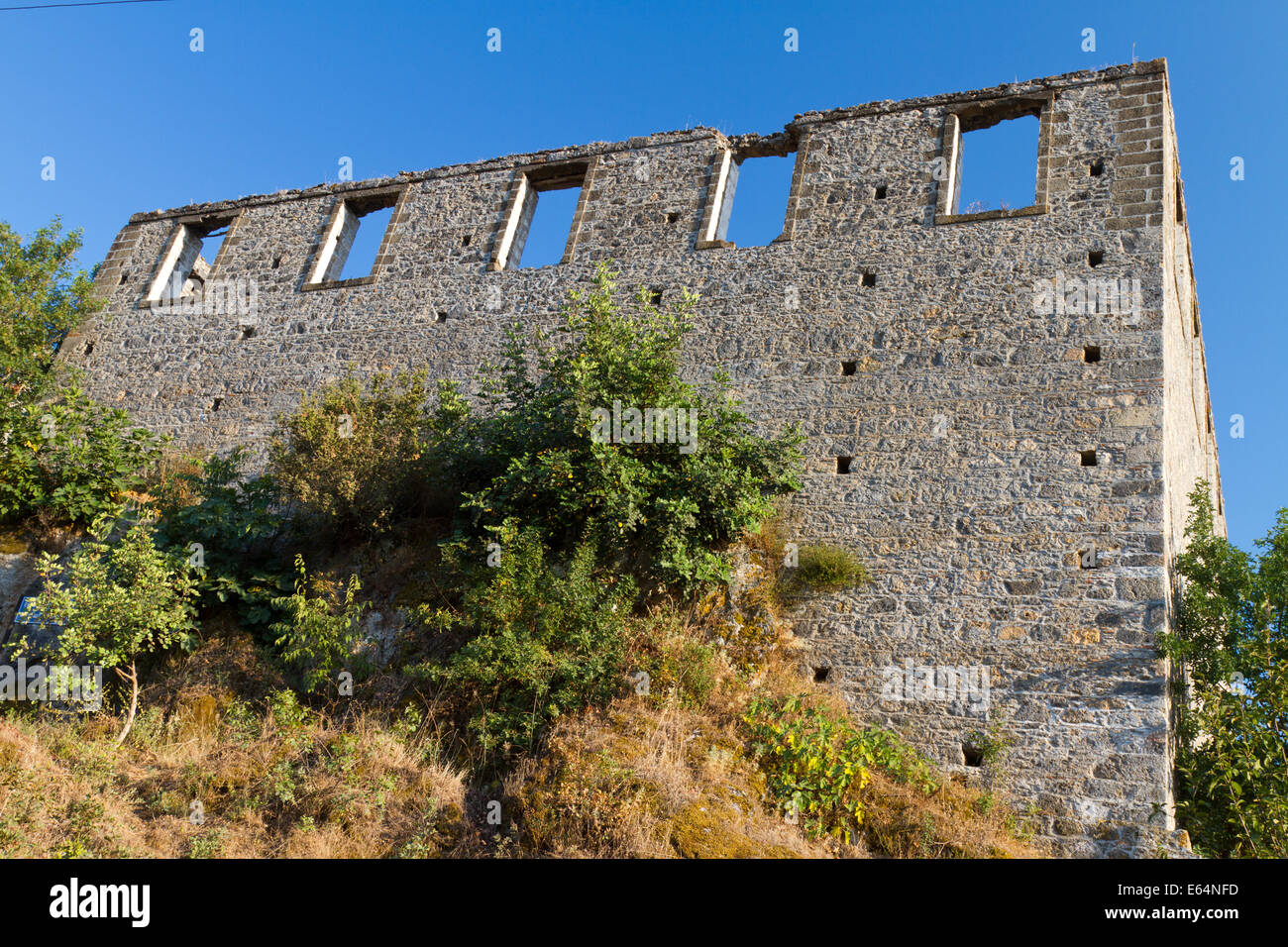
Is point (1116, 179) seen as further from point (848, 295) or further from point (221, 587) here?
point (221, 587)

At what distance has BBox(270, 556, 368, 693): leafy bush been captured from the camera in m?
10.2

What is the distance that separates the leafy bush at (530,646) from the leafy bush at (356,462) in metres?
2.19

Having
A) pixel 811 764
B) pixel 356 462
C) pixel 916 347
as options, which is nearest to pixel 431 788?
pixel 811 764

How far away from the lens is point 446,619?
1014 cm

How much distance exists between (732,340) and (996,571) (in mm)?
4430

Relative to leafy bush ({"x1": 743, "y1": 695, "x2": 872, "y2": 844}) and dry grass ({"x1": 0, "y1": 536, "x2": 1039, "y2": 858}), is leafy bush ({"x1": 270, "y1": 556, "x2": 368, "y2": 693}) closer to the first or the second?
dry grass ({"x1": 0, "y1": 536, "x2": 1039, "y2": 858})

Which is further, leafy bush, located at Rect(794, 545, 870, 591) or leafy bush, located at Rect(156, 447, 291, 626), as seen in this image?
leafy bush, located at Rect(156, 447, 291, 626)

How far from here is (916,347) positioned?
1195 centimetres

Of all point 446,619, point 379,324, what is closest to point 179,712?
point 446,619

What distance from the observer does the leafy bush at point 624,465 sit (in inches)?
417
